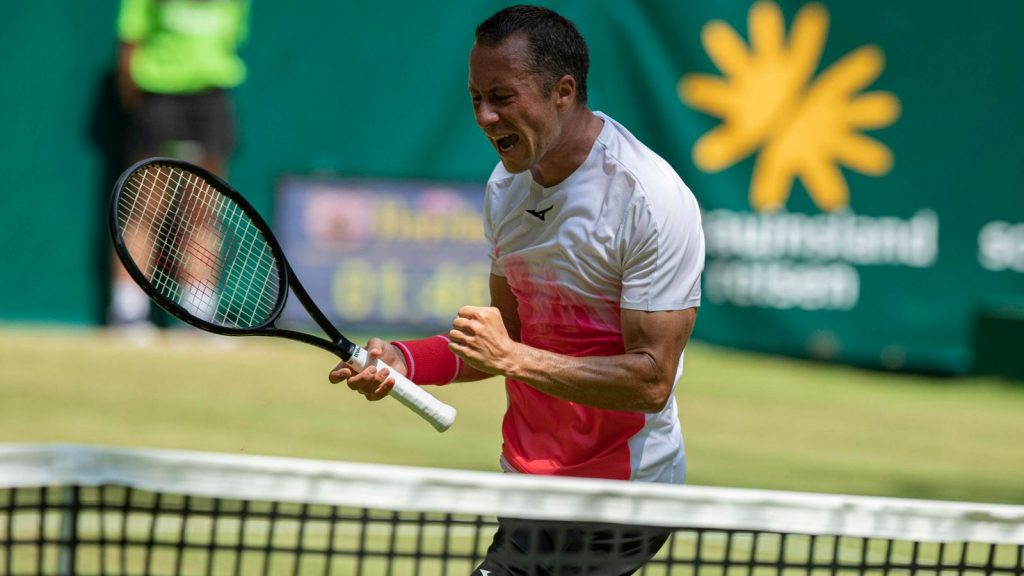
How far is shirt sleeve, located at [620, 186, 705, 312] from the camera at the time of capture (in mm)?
2756

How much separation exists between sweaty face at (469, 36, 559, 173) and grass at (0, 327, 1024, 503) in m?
3.30

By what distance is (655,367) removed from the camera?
2762mm

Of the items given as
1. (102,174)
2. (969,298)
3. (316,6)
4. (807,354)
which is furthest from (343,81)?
(969,298)

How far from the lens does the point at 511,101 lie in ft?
9.04

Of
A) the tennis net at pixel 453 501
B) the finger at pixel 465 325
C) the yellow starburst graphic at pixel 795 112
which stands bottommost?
the tennis net at pixel 453 501

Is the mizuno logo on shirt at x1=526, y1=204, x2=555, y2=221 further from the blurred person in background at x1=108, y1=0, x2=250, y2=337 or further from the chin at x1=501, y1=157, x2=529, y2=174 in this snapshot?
the blurred person in background at x1=108, y1=0, x2=250, y2=337

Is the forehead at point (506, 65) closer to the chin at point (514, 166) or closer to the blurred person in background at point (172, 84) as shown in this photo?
the chin at point (514, 166)

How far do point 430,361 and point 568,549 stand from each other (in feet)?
1.68

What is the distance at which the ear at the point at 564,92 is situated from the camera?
2.80 m

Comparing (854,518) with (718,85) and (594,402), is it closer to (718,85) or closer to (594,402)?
(594,402)

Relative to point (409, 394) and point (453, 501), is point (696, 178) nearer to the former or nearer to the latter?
point (409, 394)

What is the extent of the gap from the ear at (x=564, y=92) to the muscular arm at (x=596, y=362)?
0.40 metres

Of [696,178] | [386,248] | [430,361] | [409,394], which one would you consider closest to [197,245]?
[430,361]

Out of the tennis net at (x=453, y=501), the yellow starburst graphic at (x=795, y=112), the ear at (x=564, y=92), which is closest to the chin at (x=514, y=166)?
the ear at (x=564, y=92)
